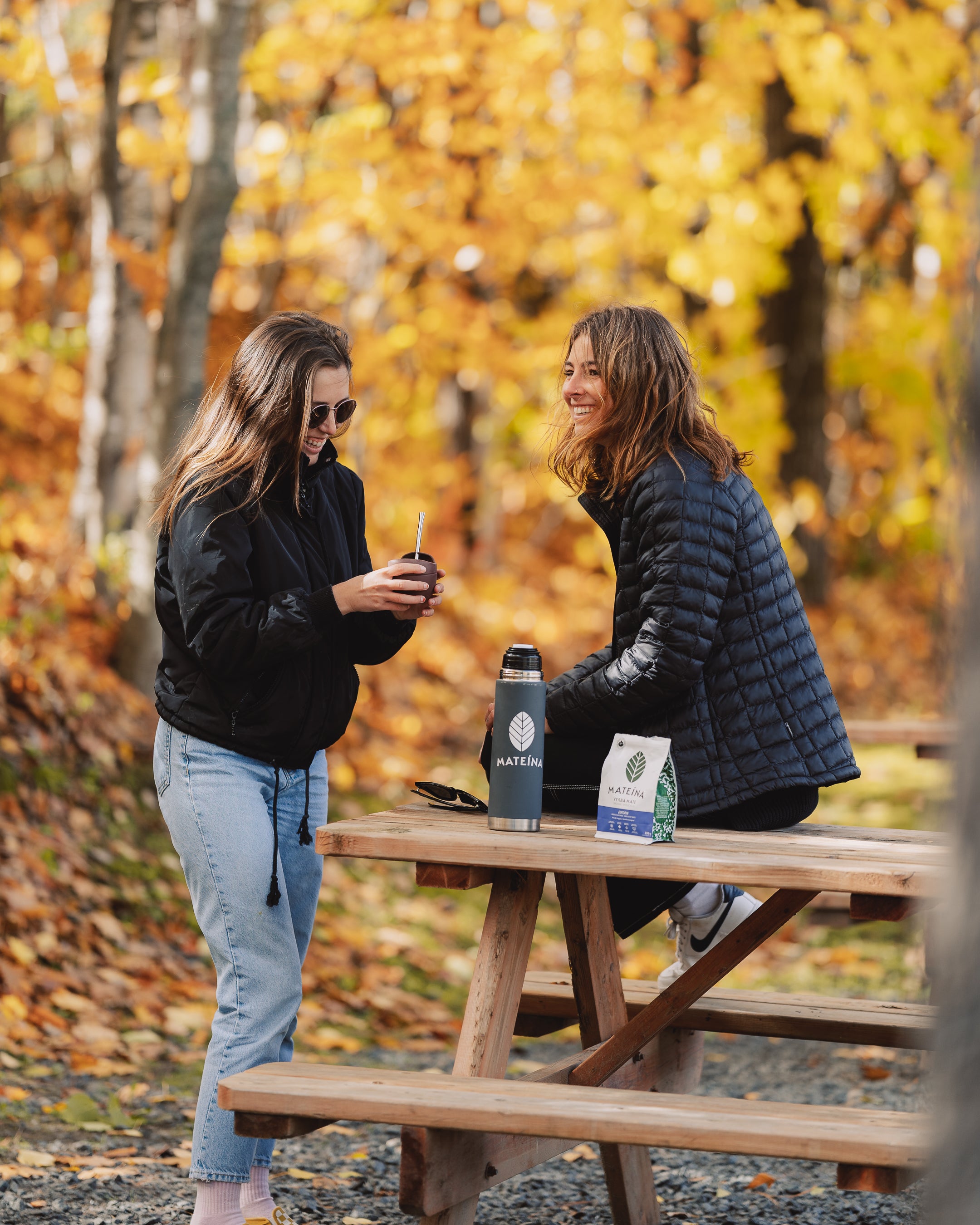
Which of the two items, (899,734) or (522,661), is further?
(899,734)

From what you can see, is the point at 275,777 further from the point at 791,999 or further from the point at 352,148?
the point at 352,148

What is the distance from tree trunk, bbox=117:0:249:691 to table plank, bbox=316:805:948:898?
434 centimetres

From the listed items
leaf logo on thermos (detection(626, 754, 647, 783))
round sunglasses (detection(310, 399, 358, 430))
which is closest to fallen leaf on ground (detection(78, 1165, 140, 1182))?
leaf logo on thermos (detection(626, 754, 647, 783))

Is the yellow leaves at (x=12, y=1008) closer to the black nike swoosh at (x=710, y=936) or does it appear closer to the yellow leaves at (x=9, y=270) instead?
the black nike swoosh at (x=710, y=936)

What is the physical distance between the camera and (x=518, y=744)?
9.63 feet


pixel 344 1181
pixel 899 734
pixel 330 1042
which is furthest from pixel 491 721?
pixel 899 734

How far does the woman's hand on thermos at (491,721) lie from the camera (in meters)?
3.23

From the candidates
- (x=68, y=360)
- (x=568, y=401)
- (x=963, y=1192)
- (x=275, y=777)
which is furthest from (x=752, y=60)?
(x=963, y=1192)

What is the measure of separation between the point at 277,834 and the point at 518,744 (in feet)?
2.34

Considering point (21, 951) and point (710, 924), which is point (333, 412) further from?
point (21, 951)

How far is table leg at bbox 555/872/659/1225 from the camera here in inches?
132

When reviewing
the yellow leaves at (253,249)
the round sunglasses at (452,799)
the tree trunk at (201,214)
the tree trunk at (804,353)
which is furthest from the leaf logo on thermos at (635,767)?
the tree trunk at (804,353)

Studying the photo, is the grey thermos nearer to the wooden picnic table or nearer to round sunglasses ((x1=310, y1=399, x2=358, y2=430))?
round sunglasses ((x1=310, y1=399, x2=358, y2=430))

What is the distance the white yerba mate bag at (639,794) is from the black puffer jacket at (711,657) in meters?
0.32
